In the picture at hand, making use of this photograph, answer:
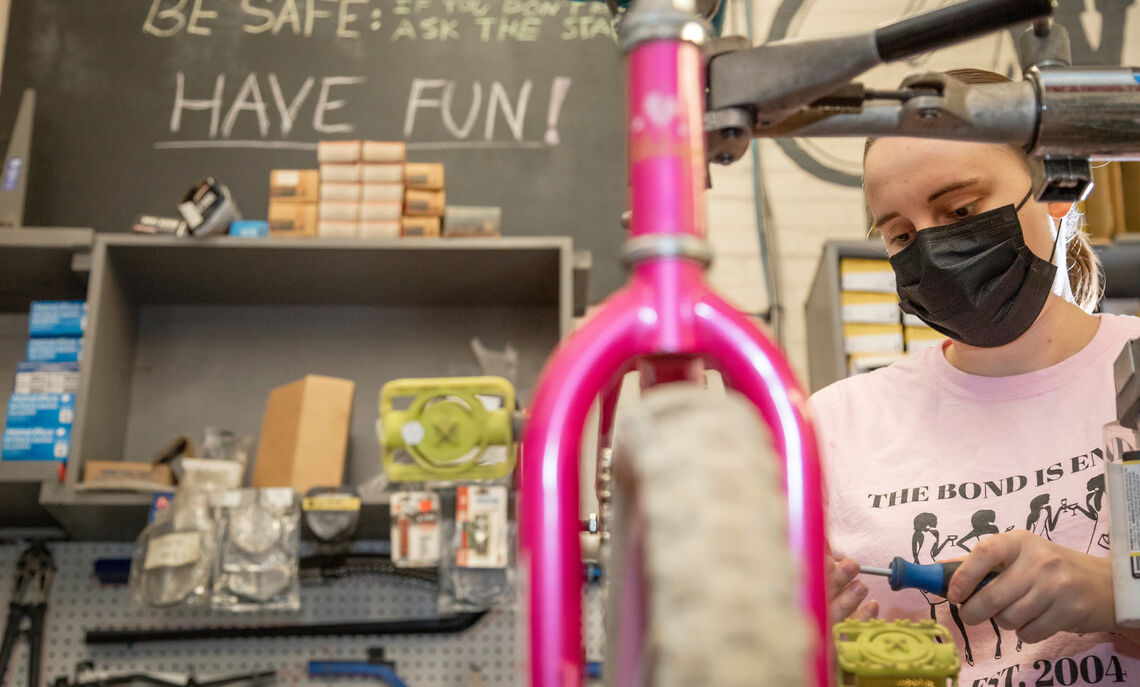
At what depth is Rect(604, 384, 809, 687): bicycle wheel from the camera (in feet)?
1.05

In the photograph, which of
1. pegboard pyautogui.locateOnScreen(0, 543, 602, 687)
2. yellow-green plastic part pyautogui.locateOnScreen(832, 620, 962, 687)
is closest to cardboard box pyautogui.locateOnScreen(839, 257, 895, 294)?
pegboard pyautogui.locateOnScreen(0, 543, 602, 687)

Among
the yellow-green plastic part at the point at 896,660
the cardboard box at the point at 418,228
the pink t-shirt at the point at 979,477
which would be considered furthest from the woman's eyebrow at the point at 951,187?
the cardboard box at the point at 418,228

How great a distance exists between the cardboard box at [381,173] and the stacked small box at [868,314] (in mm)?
969

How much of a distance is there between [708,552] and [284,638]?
6.71ft

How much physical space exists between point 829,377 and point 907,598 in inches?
45.4

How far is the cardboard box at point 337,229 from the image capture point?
209 centimetres

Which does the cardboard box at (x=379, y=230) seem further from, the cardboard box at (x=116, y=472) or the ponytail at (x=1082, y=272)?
the ponytail at (x=1082, y=272)

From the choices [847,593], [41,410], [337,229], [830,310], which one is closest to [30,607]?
[41,410]

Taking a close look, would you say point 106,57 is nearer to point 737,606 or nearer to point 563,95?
point 563,95

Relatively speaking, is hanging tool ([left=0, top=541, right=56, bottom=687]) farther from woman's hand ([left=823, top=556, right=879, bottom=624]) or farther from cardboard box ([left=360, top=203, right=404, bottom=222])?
woman's hand ([left=823, top=556, right=879, bottom=624])

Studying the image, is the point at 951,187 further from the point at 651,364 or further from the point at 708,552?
the point at 708,552

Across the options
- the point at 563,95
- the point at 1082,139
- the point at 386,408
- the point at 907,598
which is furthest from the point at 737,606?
the point at 563,95

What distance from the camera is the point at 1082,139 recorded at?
573 millimetres

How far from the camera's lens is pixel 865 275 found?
2.14 meters
